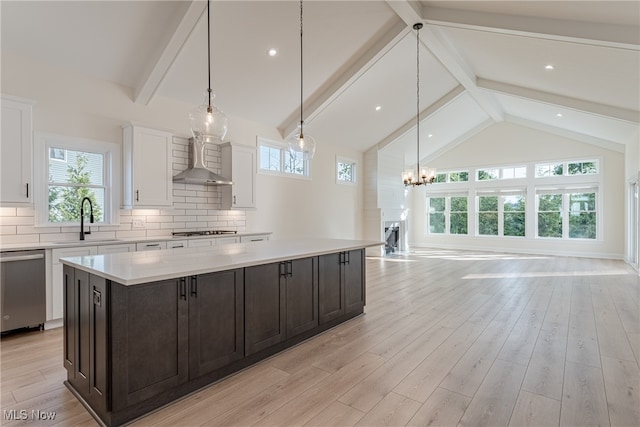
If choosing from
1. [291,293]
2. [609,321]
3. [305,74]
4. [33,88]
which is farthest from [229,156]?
[609,321]

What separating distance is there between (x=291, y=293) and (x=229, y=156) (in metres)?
3.44

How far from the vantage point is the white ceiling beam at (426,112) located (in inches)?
327

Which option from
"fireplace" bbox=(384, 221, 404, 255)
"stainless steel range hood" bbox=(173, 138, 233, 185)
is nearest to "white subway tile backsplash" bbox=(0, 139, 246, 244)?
"stainless steel range hood" bbox=(173, 138, 233, 185)

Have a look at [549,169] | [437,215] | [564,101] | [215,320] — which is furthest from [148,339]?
[437,215]

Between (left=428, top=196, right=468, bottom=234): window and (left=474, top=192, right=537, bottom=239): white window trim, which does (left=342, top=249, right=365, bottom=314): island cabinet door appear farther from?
(left=428, top=196, right=468, bottom=234): window

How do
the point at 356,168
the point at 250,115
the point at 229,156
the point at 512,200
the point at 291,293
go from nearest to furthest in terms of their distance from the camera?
the point at 291,293 < the point at 229,156 < the point at 250,115 < the point at 356,168 < the point at 512,200

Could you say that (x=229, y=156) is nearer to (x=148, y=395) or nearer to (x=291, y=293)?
(x=291, y=293)

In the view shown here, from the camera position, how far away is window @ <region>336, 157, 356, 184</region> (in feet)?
29.6

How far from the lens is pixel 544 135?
32.0 feet

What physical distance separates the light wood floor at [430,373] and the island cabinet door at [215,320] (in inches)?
7.9

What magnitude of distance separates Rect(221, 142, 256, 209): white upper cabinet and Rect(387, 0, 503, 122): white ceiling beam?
3233mm

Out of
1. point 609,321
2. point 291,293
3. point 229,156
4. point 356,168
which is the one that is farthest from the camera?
point 356,168

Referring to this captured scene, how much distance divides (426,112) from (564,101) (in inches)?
119

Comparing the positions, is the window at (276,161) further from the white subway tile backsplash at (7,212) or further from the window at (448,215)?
the window at (448,215)
